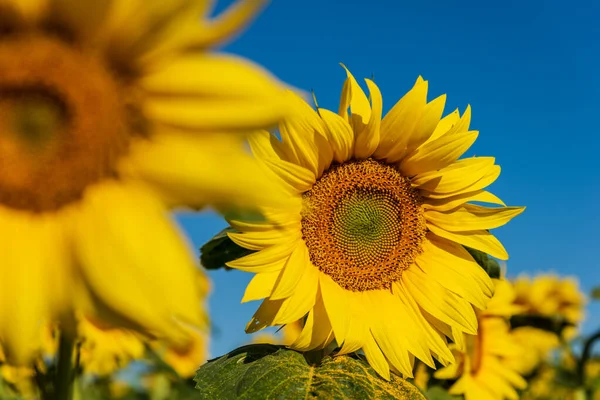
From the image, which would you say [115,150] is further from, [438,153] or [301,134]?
[438,153]

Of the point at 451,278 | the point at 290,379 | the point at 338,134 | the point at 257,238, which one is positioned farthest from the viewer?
the point at 451,278

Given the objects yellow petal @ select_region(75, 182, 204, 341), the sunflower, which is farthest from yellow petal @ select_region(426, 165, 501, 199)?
yellow petal @ select_region(75, 182, 204, 341)

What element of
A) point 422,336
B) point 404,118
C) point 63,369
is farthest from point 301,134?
point 63,369

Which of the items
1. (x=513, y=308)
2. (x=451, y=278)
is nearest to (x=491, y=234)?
(x=451, y=278)

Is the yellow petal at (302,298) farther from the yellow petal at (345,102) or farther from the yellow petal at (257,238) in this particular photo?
the yellow petal at (345,102)

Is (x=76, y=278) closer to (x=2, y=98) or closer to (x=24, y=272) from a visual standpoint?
(x=24, y=272)

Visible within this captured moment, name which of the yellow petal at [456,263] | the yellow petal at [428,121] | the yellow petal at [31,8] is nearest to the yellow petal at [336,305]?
the yellow petal at [456,263]
